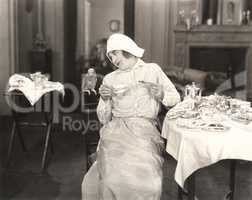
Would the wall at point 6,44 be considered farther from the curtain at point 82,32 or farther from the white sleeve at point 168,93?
the white sleeve at point 168,93

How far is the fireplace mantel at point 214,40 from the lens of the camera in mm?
6293

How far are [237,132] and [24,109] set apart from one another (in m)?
3.72

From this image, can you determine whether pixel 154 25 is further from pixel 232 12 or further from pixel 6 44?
pixel 6 44

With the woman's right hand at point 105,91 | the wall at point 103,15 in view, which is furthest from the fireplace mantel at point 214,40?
the woman's right hand at point 105,91

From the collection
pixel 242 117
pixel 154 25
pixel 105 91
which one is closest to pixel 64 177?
pixel 105 91

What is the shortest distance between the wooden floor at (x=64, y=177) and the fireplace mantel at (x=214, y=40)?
2.43 m

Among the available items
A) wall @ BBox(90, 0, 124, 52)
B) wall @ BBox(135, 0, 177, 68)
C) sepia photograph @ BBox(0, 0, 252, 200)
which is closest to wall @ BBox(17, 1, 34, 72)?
sepia photograph @ BBox(0, 0, 252, 200)

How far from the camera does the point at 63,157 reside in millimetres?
4145

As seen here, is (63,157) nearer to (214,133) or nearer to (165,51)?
(214,133)

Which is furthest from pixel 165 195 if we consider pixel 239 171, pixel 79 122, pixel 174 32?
pixel 174 32

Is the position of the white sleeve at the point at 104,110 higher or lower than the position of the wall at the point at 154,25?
lower

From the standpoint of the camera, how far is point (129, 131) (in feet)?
9.02

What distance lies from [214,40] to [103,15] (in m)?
1.62

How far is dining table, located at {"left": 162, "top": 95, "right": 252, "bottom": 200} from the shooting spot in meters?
2.21
